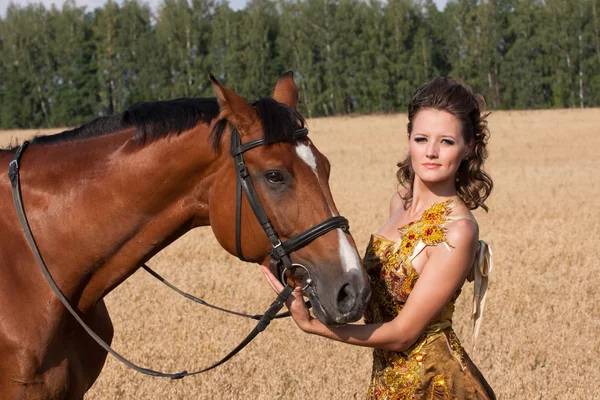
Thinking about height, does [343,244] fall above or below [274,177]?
below

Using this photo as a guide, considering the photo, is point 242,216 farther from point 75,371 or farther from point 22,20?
point 22,20

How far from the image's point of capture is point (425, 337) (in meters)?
2.85

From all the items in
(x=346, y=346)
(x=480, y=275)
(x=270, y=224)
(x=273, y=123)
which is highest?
(x=273, y=123)

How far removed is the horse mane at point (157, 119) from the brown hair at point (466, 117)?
935mm

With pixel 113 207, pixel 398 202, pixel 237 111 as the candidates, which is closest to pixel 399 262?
pixel 398 202

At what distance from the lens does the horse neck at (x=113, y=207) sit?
3.03 metres

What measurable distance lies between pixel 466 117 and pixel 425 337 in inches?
37.5

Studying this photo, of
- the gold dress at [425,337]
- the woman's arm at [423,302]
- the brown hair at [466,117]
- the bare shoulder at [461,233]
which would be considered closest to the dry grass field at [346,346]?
the gold dress at [425,337]

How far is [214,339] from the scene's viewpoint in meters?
6.13

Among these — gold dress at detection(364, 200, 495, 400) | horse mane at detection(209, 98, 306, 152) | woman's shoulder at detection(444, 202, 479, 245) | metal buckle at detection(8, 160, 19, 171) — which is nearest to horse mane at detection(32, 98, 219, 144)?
horse mane at detection(209, 98, 306, 152)

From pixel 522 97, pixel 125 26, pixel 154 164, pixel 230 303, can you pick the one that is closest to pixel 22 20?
pixel 125 26

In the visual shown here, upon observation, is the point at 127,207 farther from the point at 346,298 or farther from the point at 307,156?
the point at 346,298

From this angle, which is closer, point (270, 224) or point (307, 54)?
point (270, 224)

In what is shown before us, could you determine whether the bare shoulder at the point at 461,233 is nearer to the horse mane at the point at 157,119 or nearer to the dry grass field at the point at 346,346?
the horse mane at the point at 157,119
